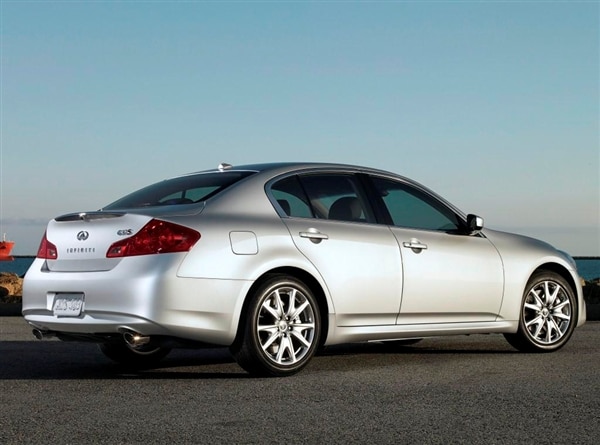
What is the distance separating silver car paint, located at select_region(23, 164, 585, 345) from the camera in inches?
288

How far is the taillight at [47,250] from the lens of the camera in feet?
26.0

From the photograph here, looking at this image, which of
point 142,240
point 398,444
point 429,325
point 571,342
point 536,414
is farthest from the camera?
point 571,342

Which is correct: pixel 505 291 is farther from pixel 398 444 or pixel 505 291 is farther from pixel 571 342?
pixel 398 444

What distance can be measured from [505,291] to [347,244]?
6.34ft

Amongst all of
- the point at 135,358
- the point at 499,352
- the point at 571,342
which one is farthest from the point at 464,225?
the point at 135,358

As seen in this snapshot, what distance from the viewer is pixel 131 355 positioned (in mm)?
8727

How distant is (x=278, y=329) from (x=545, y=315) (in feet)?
10.4

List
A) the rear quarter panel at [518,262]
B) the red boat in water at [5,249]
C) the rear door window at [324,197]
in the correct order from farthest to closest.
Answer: the red boat in water at [5,249] → the rear quarter panel at [518,262] → the rear door window at [324,197]

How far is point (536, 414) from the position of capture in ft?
19.5

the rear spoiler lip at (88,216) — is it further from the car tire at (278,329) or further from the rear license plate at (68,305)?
the car tire at (278,329)

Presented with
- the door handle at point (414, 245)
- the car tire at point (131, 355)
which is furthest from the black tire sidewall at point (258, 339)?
the car tire at point (131, 355)

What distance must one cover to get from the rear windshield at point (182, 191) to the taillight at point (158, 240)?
1.69ft

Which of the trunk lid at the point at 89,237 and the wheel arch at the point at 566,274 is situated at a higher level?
the trunk lid at the point at 89,237

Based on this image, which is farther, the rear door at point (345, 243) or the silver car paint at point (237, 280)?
the rear door at point (345, 243)
